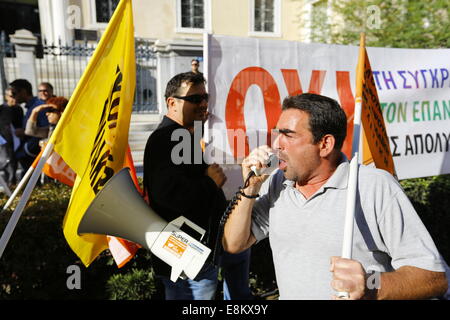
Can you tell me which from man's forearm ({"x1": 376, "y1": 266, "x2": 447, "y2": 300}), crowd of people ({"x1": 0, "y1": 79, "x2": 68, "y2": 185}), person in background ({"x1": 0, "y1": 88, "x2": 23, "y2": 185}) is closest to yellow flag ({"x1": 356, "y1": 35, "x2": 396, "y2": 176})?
man's forearm ({"x1": 376, "y1": 266, "x2": 447, "y2": 300})

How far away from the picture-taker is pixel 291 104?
174cm

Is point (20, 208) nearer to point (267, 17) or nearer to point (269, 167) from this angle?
point (269, 167)

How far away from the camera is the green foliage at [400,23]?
7539 mm

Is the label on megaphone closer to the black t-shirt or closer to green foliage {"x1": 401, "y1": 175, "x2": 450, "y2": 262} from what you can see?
the black t-shirt

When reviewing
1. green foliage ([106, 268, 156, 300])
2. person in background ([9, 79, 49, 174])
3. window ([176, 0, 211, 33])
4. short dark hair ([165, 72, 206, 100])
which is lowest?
green foliage ([106, 268, 156, 300])

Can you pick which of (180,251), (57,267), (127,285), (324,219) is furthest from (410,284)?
(57,267)

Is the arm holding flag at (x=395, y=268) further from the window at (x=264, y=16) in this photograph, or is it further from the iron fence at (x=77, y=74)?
the window at (x=264, y=16)

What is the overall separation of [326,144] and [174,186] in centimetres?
97

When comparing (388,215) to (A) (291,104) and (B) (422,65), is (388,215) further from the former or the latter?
(B) (422,65)

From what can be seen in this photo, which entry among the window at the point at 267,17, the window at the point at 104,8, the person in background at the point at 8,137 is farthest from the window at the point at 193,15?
the person in background at the point at 8,137

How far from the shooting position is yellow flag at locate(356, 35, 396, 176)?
8.25 ft

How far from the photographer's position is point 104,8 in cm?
1374

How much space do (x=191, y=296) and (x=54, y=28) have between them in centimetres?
1415

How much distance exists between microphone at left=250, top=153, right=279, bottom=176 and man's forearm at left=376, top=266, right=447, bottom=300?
24.4 inches
